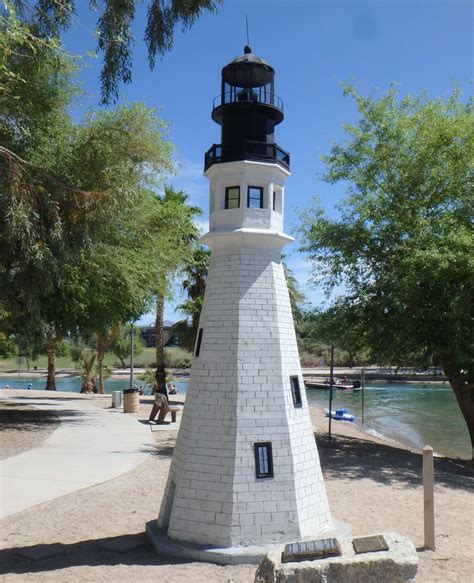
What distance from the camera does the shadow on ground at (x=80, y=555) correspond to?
789 cm

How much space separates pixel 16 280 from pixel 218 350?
9312mm

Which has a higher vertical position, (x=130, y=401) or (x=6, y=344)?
(x=6, y=344)

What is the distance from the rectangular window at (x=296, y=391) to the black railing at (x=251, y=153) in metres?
3.50

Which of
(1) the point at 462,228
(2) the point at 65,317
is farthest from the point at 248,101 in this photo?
(2) the point at 65,317

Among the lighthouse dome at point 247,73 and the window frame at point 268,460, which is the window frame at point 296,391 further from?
the lighthouse dome at point 247,73

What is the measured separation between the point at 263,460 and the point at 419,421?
Answer: 33.1 meters

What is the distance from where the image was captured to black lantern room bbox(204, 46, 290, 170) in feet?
29.1

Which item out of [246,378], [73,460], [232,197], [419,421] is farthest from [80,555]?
[419,421]

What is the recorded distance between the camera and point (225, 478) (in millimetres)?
8055

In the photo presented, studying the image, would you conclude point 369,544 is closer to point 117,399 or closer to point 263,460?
point 263,460

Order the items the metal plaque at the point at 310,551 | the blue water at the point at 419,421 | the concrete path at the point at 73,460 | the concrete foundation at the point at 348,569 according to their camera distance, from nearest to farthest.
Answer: the concrete foundation at the point at 348,569 < the metal plaque at the point at 310,551 < the concrete path at the point at 73,460 < the blue water at the point at 419,421

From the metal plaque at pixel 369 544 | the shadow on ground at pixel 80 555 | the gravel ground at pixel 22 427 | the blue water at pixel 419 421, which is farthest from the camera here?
the blue water at pixel 419 421

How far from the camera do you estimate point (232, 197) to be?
9070mm

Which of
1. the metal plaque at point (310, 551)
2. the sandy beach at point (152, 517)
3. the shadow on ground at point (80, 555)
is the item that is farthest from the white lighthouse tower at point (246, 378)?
the metal plaque at point (310, 551)
